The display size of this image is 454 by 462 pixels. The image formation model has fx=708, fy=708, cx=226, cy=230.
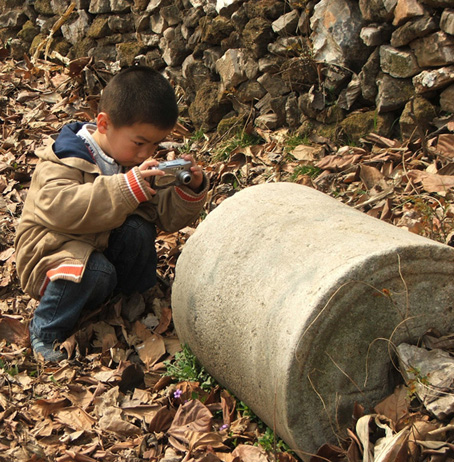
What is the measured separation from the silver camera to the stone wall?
1301mm

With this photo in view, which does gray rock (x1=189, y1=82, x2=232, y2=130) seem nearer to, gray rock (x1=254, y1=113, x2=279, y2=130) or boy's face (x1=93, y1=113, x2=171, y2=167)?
gray rock (x1=254, y1=113, x2=279, y2=130)

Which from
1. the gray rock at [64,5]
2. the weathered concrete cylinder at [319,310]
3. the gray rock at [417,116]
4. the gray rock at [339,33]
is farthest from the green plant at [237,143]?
the gray rock at [64,5]

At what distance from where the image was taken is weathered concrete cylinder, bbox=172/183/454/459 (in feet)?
7.41

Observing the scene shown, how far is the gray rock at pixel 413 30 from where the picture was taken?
144 inches

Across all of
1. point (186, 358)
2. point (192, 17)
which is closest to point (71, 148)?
point (186, 358)

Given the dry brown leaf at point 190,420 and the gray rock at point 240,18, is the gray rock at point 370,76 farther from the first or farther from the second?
the dry brown leaf at point 190,420

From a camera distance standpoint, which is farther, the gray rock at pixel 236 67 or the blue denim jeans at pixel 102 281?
the gray rock at pixel 236 67

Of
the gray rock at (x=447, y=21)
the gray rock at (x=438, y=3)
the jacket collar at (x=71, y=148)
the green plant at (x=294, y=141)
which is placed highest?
the gray rock at (x=438, y=3)

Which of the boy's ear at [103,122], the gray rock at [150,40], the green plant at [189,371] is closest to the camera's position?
the green plant at [189,371]

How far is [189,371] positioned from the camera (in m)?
3.04

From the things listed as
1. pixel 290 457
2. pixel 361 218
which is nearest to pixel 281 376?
pixel 290 457

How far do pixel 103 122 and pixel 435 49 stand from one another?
1745 mm

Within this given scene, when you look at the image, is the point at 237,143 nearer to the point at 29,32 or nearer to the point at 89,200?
the point at 89,200

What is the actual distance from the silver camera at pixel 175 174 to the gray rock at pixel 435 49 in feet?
4.64
